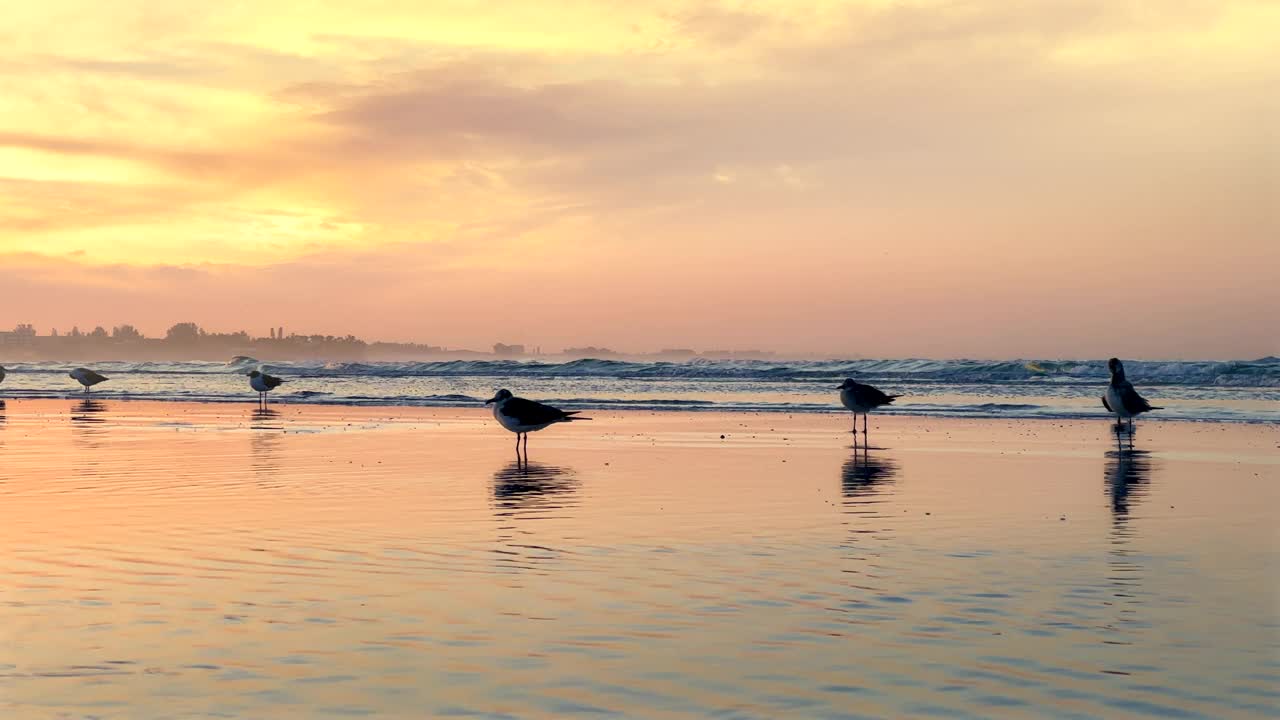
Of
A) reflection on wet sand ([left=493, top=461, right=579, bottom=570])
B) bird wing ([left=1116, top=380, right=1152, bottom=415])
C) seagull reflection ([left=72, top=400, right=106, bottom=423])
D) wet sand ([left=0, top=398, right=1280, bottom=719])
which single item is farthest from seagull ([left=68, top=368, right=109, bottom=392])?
bird wing ([left=1116, top=380, right=1152, bottom=415])

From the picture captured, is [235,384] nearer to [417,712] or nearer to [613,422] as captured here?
[613,422]

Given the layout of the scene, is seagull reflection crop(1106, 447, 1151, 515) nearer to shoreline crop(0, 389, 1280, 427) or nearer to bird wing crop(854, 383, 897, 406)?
bird wing crop(854, 383, 897, 406)

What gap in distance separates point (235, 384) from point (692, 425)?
36100mm

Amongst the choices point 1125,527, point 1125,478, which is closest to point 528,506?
point 1125,527

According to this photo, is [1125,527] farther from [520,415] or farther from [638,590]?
[520,415]

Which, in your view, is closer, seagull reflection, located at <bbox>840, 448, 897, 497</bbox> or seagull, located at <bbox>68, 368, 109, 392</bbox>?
seagull reflection, located at <bbox>840, 448, 897, 497</bbox>

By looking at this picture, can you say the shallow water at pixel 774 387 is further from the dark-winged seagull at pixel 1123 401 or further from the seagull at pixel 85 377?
the dark-winged seagull at pixel 1123 401

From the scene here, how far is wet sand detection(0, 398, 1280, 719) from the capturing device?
6031 mm

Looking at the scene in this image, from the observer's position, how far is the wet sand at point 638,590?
237 inches

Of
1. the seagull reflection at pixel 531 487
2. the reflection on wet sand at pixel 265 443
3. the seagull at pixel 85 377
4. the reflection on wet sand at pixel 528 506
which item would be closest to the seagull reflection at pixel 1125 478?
the reflection on wet sand at pixel 528 506

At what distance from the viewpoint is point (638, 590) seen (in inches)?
339

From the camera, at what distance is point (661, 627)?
292 inches

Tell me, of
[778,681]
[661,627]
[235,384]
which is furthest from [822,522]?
[235,384]

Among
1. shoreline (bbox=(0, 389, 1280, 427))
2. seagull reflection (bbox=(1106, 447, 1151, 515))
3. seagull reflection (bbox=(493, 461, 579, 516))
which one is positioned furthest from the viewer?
shoreline (bbox=(0, 389, 1280, 427))
